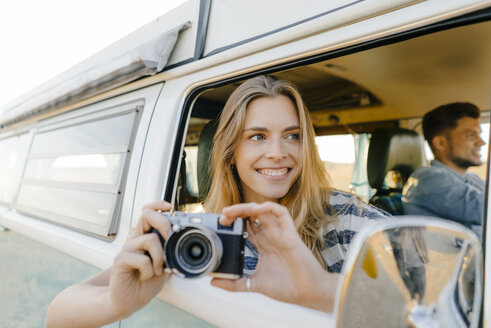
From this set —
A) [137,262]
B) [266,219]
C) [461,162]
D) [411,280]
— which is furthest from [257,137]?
[461,162]

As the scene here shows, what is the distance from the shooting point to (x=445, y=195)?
233cm

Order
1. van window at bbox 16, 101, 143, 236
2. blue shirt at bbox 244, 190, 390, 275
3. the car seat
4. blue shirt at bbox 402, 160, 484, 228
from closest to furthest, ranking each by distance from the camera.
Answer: blue shirt at bbox 244, 190, 390, 275 < van window at bbox 16, 101, 143, 236 < blue shirt at bbox 402, 160, 484, 228 < the car seat

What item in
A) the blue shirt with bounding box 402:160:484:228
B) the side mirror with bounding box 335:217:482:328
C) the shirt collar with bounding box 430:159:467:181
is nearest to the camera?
the side mirror with bounding box 335:217:482:328

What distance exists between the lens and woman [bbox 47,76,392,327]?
924 millimetres

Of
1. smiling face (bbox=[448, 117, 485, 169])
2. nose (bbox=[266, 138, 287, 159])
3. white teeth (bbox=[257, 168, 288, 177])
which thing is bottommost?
white teeth (bbox=[257, 168, 288, 177])

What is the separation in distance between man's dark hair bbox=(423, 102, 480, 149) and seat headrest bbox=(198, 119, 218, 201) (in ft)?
6.12

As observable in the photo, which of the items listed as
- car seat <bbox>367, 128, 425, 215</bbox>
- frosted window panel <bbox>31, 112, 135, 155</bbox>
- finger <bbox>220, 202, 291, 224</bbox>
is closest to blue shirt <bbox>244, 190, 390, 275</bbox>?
finger <bbox>220, 202, 291, 224</bbox>

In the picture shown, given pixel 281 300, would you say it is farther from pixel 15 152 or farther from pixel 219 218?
pixel 15 152

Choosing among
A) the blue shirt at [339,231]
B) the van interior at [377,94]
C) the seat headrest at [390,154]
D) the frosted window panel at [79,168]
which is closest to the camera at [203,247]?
the blue shirt at [339,231]

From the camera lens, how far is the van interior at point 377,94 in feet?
6.70

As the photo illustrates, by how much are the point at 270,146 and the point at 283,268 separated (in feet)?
2.08

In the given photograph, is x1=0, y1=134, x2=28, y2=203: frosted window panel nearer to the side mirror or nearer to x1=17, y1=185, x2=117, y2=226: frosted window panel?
x1=17, y1=185, x2=117, y2=226: frosted window panel

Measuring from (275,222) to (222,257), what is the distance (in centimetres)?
17

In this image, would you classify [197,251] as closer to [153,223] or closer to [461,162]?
[153,223]
